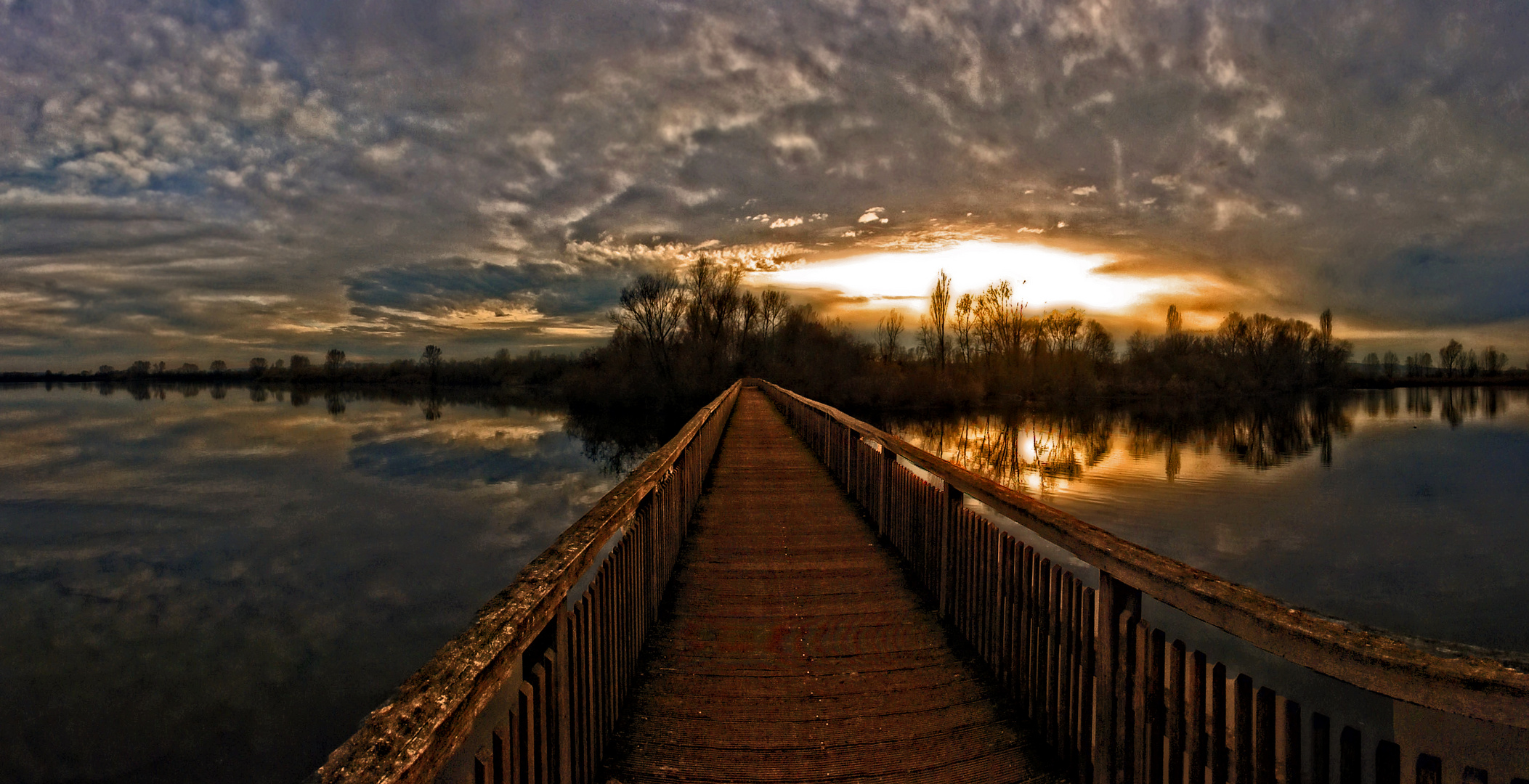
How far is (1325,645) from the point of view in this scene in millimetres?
1521

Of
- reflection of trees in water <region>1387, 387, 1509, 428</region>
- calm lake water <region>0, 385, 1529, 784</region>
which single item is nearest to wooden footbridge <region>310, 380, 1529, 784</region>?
calm lake water <region>0, 385, 1529, 784</region>

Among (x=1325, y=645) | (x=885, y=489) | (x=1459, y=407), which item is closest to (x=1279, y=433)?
(x=885, y=489)

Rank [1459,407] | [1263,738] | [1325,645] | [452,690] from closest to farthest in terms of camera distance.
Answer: [452,690] < [1325,645] < [1263,738] < [1459,407]

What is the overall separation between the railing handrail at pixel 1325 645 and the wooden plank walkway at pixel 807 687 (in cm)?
119

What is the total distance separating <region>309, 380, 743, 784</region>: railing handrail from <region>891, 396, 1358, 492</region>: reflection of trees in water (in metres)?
16.1

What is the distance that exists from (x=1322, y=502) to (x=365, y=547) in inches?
961

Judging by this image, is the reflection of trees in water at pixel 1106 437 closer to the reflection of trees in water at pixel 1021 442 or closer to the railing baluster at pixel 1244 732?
the reflection of trees in water at pixel 1021 442

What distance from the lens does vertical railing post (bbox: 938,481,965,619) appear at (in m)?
4.38

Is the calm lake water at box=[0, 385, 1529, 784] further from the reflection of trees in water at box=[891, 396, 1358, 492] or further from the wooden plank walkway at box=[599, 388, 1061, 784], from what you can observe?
the wooden plank walkway at box=[599, 388, 1061, 784]

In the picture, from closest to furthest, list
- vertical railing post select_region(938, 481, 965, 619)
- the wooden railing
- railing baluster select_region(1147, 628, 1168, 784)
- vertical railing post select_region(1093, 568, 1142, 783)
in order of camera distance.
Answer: the wooden railing, railing baluster select_region(1147, 628, 1168, 784), vertical railing post select_region(1093, 568, 1142, 783), vertical railing post select_region(938, 481, 965, 619)

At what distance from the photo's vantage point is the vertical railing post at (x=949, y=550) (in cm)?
438

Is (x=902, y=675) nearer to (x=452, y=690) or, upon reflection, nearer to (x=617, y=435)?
(x=452, y=690)

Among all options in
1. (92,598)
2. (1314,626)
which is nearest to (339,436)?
(92,598)

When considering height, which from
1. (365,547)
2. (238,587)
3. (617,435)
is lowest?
(238,587)
